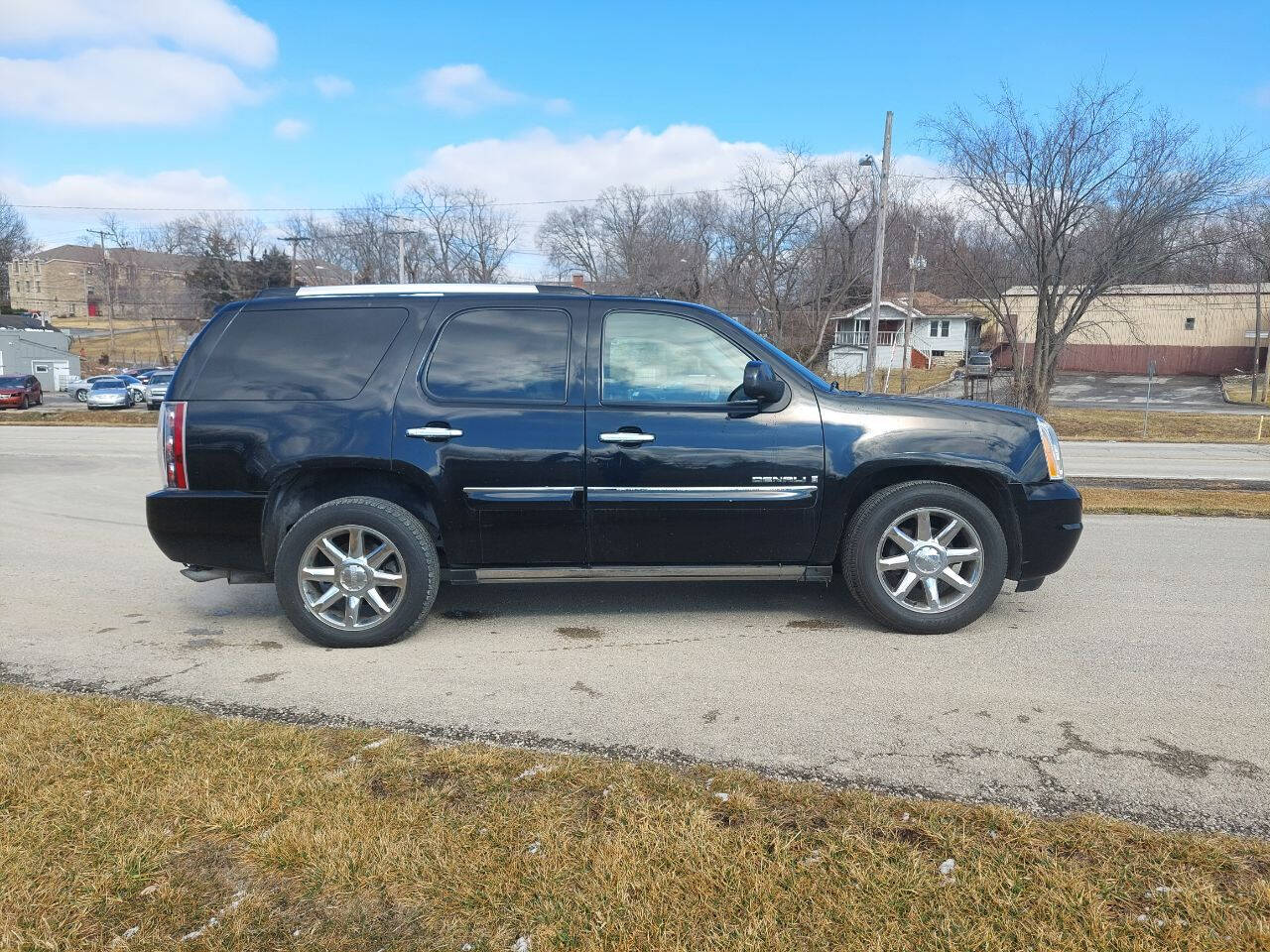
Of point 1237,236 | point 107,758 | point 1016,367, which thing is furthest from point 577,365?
point 1237,236

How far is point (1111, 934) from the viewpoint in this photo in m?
2.15

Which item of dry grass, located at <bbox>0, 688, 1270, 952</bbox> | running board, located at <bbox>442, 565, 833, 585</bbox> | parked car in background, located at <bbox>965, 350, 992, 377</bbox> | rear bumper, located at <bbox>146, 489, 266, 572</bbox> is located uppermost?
parked car in background, located at <bbox>965, 350, 992, 377</bbox>

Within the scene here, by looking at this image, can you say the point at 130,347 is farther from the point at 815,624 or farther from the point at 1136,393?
the point at 815,624

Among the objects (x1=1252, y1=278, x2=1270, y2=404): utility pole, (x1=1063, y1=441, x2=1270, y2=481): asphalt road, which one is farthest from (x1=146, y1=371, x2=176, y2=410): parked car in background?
(x1=1252, y1=278, x2=1270, y2=404): utility pole

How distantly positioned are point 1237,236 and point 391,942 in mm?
31315

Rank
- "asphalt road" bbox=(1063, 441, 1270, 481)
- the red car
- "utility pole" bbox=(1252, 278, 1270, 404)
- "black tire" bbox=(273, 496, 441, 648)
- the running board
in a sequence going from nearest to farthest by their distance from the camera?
"black tire" bbox=(273, 496, 441, 648) < the running board < "asphalt road" bbox=(1063, 441, 1270, 481) < the red car < "utility pole" bbox=(1252, 278, 1270, 404)

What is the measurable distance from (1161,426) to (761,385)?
93.0 ft

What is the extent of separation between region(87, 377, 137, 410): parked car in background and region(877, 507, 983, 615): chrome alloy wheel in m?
37.7

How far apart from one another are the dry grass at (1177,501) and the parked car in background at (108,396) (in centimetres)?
3592

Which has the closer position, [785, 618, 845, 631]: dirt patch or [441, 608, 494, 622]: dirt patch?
[785, 618, 845, 631]: dirt patch

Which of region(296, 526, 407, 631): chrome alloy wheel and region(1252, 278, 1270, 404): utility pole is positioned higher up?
region(1252, 278, 1270, 404): utility pole

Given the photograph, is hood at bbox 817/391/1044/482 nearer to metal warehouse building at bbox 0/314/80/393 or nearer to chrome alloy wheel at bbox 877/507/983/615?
chrome alloy wheel at bbox 877/507/983/615

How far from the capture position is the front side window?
4.68 metres

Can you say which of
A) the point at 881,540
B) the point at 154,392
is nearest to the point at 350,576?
the point at 881,540
